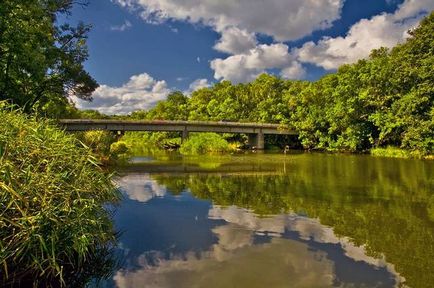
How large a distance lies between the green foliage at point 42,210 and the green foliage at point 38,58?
710 cm

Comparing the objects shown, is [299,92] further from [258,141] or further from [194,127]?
[194,127]

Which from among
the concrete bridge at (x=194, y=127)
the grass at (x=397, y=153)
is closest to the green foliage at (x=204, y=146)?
the concrete bridge at (x=194, y=127)

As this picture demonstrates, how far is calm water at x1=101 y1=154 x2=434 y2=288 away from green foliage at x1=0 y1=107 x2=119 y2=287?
4.02ft

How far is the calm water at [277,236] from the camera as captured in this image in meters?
8.18

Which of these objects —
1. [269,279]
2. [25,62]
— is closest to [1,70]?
[25,62]

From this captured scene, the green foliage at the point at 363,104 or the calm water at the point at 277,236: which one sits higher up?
the green foliage at the point at 363,104

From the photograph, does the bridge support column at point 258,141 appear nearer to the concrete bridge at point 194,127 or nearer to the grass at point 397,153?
the concrete bridge at point 194,127

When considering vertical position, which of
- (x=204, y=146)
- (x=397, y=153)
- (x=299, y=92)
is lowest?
(x=397, y=153)

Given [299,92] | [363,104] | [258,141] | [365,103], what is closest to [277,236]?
[365,103]

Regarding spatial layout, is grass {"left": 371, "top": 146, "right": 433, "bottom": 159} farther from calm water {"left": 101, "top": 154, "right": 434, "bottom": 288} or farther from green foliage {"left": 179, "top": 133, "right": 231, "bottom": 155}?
calm water {"left": 101, "top": 154, "right": 434, "bottom": 288}

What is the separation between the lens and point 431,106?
4688 cm

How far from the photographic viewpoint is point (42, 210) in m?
6.70

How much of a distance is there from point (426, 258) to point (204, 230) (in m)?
5.93

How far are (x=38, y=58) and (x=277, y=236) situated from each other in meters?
16.2
